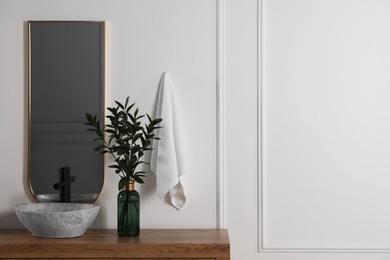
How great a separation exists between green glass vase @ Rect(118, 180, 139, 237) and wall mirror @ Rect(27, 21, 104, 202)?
0.72 feet

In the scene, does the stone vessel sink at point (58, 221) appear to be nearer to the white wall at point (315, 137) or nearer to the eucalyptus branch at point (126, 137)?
the eucalyptus branch at point (126, 137)

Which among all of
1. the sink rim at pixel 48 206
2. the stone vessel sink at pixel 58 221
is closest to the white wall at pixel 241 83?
the sink rim at pixel 48 206

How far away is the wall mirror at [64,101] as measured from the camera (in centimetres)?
279

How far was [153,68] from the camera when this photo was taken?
2805 mm

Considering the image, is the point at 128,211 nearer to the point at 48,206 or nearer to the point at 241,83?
the point at 48,206

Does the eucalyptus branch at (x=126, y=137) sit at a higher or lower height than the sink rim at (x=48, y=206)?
higher

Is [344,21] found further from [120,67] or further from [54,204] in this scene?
[54,204]

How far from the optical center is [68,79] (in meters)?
2.80

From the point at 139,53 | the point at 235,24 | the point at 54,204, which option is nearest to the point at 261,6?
the point at 235,24

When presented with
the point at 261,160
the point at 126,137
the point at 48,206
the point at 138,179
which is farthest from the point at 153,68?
the point at 48,206

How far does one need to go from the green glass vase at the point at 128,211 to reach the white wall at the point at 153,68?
183mm

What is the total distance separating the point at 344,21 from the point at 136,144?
1.14 meters

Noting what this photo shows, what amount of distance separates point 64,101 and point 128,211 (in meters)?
0.62

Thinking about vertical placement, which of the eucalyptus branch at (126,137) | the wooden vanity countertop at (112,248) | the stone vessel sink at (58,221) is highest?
the eucalyptus branch at (126,137)
